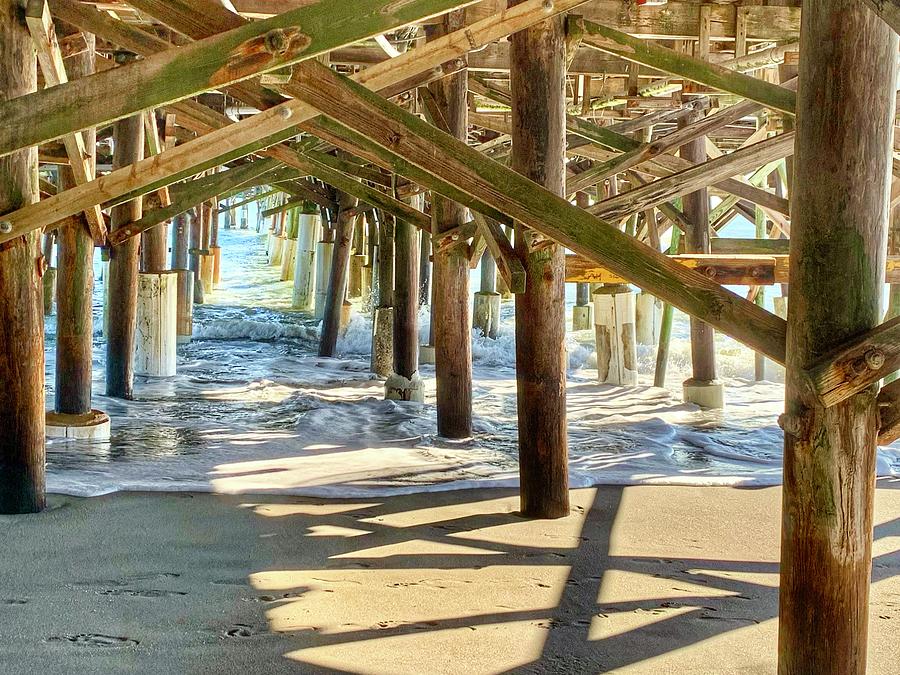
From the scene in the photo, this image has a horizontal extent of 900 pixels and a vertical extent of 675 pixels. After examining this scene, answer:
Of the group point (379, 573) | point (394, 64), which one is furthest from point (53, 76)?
point (379, 573)

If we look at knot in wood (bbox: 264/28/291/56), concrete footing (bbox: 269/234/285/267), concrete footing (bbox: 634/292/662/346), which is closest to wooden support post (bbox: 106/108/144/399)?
knot in wood (bbox: 264/28/291/56)

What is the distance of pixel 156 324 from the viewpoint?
9.45 m

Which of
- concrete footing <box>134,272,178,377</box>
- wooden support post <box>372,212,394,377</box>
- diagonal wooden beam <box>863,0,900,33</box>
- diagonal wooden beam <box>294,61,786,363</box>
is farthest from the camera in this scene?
wooden support post <box>372,212,394,377</box>

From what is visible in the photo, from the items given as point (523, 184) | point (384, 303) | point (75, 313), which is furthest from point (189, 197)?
point (523, 184)

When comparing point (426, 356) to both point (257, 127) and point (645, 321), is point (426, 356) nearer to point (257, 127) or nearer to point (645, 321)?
point (645, 321)

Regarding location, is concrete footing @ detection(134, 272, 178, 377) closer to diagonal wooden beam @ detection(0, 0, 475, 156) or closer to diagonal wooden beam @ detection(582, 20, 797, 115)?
diagonal wooden beam @ detection(582, 20, 797, 115)

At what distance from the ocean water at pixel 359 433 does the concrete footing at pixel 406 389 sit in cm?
16

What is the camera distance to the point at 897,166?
252 inches

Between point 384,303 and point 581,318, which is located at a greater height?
point 384,303

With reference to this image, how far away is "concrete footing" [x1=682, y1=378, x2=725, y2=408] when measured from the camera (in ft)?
29.5

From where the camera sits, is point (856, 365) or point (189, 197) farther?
point (189, 197)

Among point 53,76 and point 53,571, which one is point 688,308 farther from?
point 53,76

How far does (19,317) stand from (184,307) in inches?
347

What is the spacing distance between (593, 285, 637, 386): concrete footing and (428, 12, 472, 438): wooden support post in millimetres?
3154
